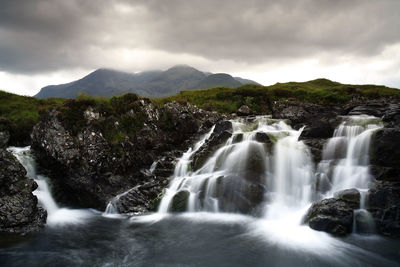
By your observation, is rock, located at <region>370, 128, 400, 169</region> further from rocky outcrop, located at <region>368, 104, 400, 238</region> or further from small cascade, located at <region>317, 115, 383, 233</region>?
small cascade, located at <region>317, 115, 383, 233</region>

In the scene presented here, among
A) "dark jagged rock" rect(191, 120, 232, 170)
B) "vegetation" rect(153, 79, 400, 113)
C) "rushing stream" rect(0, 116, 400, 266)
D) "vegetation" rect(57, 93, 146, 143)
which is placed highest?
"vegetation" rect(153, 79, 400, 113)

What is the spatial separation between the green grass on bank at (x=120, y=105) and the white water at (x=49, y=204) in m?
4.27

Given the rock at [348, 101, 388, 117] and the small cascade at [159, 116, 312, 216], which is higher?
the rock at [348, 101, 388, 117]

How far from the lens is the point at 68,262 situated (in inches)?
472

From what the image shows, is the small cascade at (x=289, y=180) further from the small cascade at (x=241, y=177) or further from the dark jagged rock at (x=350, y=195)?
the dark jagged rock at (x=350, y=195)

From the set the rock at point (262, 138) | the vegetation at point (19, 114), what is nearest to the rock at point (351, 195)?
the rock at point (262, 138)

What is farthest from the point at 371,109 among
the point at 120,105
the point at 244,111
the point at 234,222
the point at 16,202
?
the point at 16,202

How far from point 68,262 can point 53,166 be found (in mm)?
11378

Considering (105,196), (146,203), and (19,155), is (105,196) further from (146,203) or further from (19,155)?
(19,155)

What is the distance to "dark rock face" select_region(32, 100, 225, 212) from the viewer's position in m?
20.1

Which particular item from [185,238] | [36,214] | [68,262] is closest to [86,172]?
[36,214]

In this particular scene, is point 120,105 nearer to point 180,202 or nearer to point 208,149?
point 208,149

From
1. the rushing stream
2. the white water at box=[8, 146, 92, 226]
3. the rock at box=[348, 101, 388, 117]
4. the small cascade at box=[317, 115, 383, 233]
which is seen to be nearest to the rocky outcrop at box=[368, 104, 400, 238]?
the small cascade at box=[317, 115, 383, 233]

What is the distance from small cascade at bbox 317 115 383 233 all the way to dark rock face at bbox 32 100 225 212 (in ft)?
41.1
